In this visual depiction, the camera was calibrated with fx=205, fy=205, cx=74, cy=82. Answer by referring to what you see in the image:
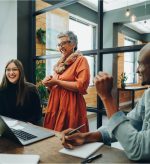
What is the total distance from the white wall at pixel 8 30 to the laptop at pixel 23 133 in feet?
6.71

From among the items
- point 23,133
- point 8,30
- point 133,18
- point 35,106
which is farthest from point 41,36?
point 133,18

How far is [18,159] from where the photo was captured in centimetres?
94

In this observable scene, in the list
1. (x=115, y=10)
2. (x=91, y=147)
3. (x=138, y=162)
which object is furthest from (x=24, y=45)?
(x=115, y=10)

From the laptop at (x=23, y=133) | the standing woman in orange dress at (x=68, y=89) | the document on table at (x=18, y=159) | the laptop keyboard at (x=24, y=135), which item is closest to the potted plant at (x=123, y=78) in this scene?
the standing woman in orange dress at (x=68, y=89)

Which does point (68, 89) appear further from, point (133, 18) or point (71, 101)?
point (133, 18)

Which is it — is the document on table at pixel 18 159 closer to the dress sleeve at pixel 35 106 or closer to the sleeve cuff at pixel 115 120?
the sleeve cuff at pixel 115 120

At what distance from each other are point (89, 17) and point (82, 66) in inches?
135

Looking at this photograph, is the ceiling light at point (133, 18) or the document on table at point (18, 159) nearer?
the document on table at point (18, 159)

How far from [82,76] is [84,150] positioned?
3.17 feet

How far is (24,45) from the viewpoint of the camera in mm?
3340

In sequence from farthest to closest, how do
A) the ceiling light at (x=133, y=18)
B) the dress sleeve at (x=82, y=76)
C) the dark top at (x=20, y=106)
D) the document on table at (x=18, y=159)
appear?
the ceiling light at (x=133, y=18)
the dark top at (x=20, y=106)
the dress sleeve at (x=82, y=76)
the document on table at (x=18, y=159)

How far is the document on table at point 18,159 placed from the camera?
36.0 inches

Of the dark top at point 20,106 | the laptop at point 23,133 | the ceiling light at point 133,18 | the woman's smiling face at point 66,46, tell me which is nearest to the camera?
the laptop at point 23,133

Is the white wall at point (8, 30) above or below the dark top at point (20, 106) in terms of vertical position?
above
